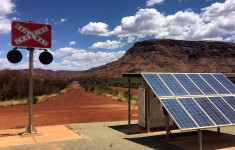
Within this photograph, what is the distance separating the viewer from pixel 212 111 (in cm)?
1202

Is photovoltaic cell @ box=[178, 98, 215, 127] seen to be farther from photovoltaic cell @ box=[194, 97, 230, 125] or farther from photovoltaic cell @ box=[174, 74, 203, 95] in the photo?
photovoltaic cell @ box=[174, 74, 203, 95]

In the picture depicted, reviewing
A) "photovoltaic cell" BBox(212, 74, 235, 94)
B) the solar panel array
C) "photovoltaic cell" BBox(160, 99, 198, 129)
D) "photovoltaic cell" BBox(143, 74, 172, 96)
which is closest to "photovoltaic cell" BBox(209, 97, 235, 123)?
the solar panel array

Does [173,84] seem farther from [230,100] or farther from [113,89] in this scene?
[113,89]

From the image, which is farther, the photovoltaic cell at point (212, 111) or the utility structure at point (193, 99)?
the photovoltaic cell at point (212, 111)

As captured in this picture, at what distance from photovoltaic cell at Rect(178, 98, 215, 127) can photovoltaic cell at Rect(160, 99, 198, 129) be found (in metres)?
0.24

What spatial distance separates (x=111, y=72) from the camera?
7106 inches

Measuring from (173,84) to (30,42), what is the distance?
642 cm

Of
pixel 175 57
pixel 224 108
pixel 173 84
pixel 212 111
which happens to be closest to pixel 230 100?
pixel 224 108

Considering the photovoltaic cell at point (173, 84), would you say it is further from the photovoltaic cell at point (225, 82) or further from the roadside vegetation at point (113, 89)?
the roadside vegetation at point (113, 89)

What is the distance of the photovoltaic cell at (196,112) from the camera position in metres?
11.2

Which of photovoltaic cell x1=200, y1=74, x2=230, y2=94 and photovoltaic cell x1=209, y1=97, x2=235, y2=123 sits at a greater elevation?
photovoltaic cell x1=200, y1=74, x2=230, y2=94

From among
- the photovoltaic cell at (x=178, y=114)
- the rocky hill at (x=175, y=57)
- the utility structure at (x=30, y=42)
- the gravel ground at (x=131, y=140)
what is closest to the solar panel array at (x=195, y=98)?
the photovoltaic cell at (x=178, y=114)

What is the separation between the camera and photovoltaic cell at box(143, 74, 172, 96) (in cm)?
1253

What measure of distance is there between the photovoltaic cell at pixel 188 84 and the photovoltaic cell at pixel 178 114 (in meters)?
1.36
